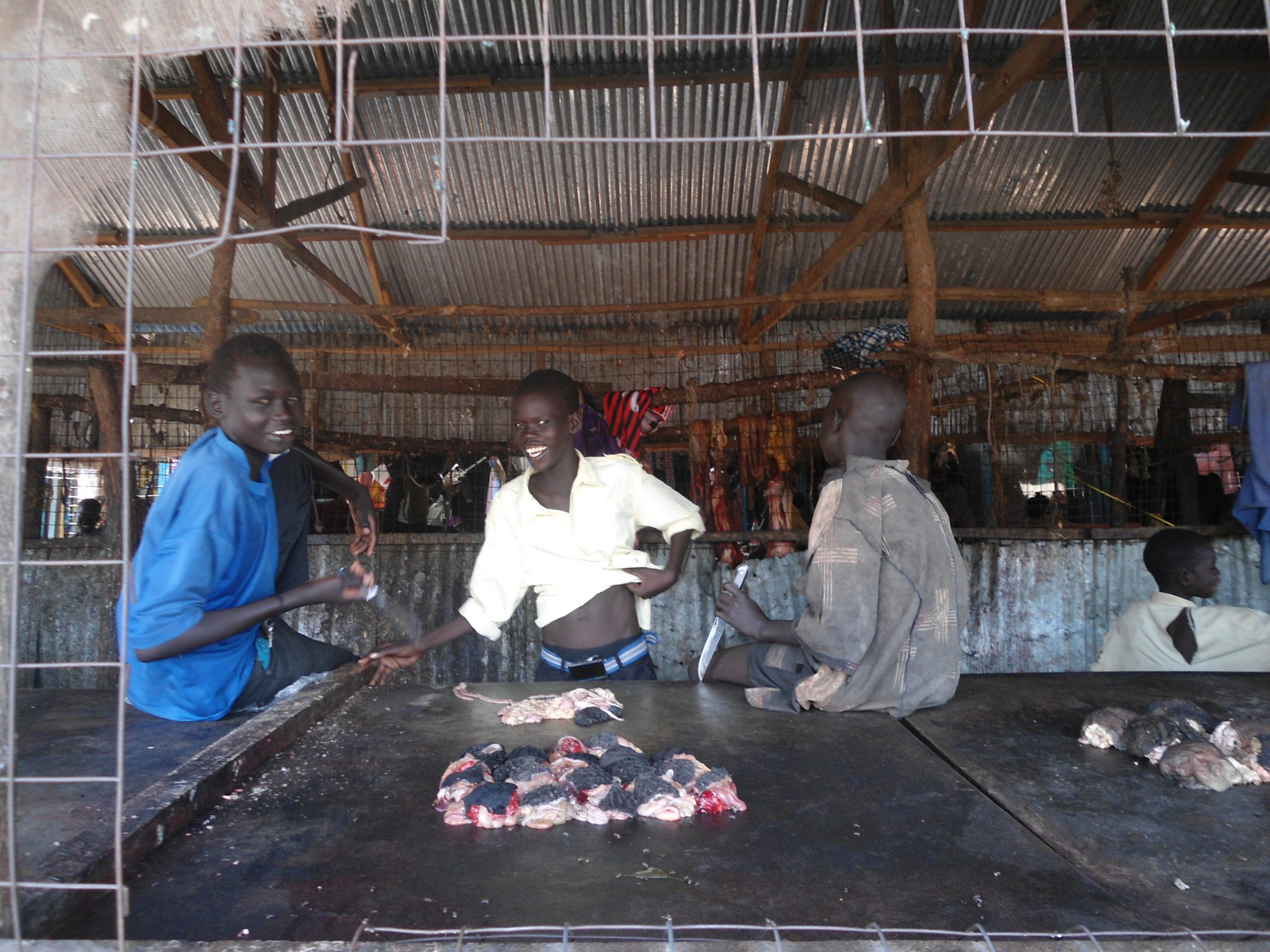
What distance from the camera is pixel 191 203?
8.12 metres

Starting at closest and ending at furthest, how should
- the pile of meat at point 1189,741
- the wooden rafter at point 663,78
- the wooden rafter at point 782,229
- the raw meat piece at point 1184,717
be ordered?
the pile of meat at point 1189,741 → the raw meat piece at point 1184,717 → the wooden rafter at point 663,78 → the wooden rafter at point 782,229

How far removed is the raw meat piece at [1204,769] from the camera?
7.26 ft

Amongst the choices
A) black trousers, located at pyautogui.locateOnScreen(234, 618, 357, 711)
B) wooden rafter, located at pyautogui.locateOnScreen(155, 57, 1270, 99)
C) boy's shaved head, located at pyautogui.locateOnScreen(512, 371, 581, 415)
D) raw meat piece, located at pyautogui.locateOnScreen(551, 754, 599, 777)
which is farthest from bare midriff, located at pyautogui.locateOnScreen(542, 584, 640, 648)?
wooden rafter, located at pyautogui.locateOnScreen(155, 57, 1270, 99)

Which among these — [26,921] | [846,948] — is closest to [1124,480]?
[846,948]

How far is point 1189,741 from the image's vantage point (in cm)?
237

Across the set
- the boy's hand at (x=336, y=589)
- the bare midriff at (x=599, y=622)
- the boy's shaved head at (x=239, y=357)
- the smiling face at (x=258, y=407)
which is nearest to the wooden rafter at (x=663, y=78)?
the boy's shaved head at (x=239, y=357)

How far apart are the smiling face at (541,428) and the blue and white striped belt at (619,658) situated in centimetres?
83

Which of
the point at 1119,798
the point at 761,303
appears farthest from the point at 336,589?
the point at 761,303

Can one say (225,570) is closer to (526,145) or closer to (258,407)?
(258,407)

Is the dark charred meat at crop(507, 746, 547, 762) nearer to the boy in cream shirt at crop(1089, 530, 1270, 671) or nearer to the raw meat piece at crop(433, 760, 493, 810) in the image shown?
the raw meat piece at crop(433, 760, 493, 810)

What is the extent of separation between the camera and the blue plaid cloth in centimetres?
587

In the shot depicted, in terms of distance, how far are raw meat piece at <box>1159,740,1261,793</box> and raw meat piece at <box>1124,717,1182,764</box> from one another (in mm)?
92

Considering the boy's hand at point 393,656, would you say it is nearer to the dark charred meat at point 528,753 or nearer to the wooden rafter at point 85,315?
the dark charred meat at point 528,753

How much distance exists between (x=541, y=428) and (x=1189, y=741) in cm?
242
